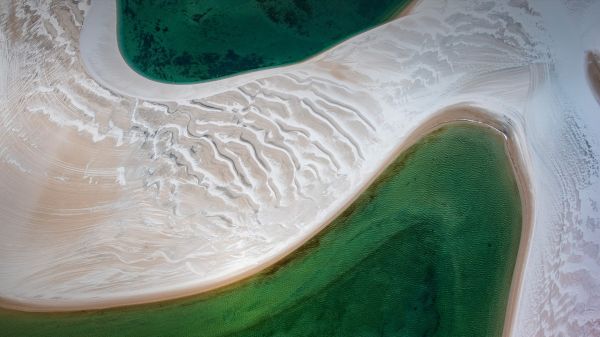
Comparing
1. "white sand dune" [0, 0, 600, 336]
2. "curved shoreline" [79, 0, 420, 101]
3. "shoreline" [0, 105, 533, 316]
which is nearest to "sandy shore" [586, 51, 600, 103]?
"white sand dune" [0, 0, 600, 336]

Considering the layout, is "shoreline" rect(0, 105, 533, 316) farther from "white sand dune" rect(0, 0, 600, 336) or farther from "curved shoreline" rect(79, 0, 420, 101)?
"curved shoreline" rect(79, 0, 420, 101)

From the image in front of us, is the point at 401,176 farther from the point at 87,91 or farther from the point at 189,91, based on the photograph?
the point at 87,91

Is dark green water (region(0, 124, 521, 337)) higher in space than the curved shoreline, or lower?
lower

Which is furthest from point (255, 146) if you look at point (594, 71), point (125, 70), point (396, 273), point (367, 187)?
A: point (594, 71)

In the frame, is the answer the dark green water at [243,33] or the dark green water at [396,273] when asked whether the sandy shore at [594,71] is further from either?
the dark green water at [243,33]

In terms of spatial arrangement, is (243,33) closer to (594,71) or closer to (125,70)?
(125,70)
